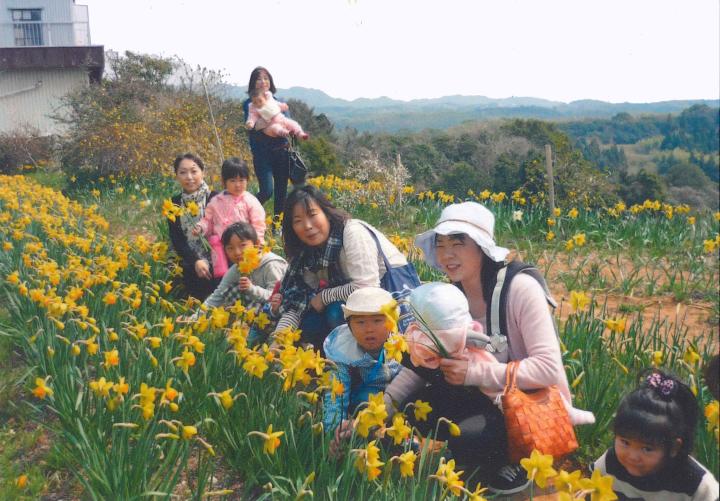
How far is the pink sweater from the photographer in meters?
2.12

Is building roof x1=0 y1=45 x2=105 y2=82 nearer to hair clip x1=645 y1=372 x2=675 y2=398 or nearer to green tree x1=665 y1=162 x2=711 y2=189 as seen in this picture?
hair clip x1=645 y1=372 x2=675 y2=398

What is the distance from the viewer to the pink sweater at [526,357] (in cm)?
212

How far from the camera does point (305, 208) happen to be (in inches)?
122

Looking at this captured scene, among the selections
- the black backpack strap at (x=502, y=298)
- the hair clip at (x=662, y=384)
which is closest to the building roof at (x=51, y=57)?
the black backpack strap at (x=502, y=298)

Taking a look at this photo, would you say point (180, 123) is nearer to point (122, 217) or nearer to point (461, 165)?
point (122, 217)

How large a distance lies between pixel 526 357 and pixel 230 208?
2.68 metres

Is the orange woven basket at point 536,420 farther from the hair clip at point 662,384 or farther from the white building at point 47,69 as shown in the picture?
the white building at point 47,69

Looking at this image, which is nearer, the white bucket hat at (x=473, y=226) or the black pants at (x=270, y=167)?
the white bucket hat at (x=473, y=226)

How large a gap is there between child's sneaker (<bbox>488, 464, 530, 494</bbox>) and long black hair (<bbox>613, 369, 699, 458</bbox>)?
66cm

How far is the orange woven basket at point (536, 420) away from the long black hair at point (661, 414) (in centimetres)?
34

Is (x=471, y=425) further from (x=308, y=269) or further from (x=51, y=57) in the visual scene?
(x=51, y=57)

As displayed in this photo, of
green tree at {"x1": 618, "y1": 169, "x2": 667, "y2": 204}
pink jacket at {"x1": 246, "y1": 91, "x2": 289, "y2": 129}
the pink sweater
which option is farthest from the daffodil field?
green tree at {"x1": 618, "y1": 169, "x2": 667, "y2": 204}

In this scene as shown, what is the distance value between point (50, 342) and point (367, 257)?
1.45m

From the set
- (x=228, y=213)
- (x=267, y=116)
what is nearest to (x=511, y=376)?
(x=228, y=213)
